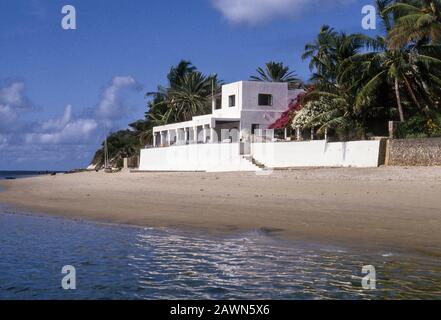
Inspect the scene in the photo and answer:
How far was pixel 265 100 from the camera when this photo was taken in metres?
42.8

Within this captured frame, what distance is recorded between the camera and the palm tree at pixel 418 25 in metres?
27.3

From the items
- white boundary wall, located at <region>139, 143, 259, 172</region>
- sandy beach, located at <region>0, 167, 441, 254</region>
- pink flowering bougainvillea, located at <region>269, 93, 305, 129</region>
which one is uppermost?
pink flowering bougainvillea, located at <region>269, 93, 305, 129</region>

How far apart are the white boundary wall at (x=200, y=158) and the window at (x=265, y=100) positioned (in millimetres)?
7458

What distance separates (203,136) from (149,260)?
32.5 metres

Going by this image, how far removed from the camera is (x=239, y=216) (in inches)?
605

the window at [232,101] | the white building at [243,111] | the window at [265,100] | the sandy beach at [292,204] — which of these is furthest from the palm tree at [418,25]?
the window at [232,101]

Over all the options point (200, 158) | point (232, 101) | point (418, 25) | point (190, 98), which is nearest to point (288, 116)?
point (232, 101)

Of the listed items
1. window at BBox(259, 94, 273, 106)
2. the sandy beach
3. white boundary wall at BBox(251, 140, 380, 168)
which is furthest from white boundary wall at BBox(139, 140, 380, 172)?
→ window at BBox(259, 94, 273, 106)

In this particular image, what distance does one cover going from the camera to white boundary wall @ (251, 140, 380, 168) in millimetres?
26766

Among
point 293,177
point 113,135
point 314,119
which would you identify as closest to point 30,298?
point 293,177

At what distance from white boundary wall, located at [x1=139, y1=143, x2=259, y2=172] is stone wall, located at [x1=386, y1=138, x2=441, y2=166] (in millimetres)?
7504

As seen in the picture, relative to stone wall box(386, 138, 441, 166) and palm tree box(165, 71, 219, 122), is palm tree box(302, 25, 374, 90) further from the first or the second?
palm tree box(165, 71, 219, 122)

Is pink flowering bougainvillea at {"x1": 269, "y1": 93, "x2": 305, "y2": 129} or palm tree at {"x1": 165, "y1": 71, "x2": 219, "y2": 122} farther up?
palm tree at {"x1": 165, "y1": 71, "x2": 219, "y2": 122}

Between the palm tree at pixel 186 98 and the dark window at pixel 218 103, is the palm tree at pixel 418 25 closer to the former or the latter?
the dark window at pixel 218 103
